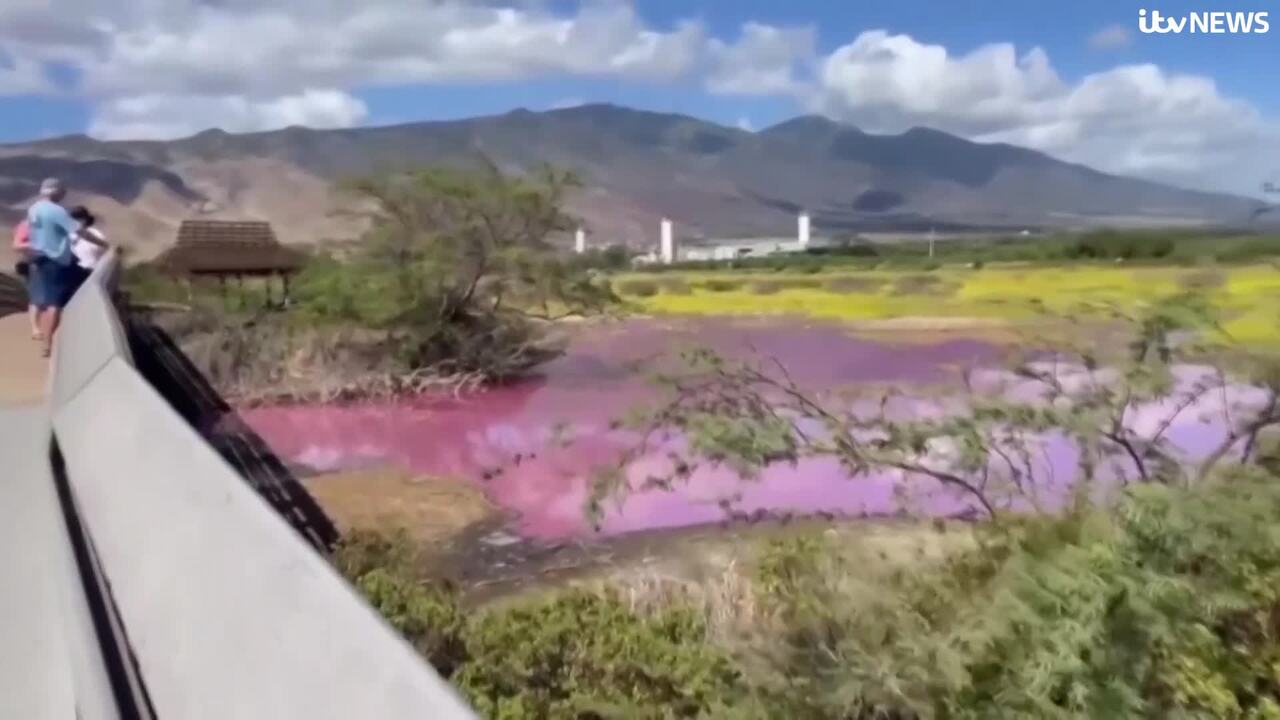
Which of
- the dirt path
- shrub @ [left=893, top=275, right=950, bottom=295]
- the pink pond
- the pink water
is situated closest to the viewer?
the pink pond

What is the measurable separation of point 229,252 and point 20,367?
21.6 metres

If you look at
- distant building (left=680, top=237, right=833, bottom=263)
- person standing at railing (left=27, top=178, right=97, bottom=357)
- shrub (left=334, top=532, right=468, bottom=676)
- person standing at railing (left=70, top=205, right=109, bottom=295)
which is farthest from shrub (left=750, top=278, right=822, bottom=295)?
shrub (left=334, top=532, right=468, bottom=676)

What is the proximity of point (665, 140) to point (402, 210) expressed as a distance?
211 feet

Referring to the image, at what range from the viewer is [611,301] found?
30.1m

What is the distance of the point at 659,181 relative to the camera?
73.2 meters

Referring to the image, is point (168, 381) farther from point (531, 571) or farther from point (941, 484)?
point (531, 571)

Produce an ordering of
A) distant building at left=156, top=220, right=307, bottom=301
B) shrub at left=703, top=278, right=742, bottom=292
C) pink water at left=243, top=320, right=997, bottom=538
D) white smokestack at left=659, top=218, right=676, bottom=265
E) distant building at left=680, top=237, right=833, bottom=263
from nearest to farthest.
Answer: pink water at left=243, top=320, right=997, bottom=538
distant building at left=156, top=220, right=307, bottom=301
shrub at left=703, top=278, right=742, bottom=292
white smokestack at left=659, top=218, right=676, bottom=265
distant building at left=680, top=237, right=833, bottom=263

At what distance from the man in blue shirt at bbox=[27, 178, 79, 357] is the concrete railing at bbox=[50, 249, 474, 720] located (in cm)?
797

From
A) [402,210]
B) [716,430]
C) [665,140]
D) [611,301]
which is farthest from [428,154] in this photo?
[665,140]

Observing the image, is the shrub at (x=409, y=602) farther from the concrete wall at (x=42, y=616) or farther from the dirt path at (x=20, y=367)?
the dirt path at (x=20, y=367)

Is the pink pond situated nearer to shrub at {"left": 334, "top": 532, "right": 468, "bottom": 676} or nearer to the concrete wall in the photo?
shrub at {"left": 334, "top": 532, "right": 468, "bottom": 676}

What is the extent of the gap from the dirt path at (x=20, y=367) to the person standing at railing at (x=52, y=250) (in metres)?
0.30

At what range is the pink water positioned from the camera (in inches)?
488

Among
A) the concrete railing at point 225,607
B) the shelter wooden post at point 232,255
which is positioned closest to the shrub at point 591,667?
the concrete railing at point 225,607
